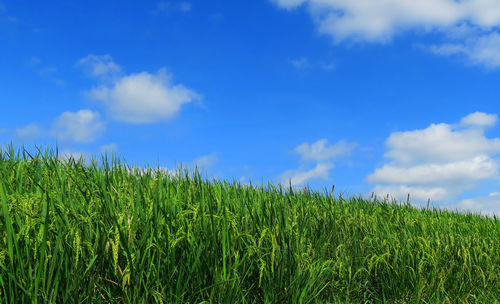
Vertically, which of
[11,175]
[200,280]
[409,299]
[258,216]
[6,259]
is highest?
[11,175]

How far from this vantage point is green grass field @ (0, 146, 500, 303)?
2957mm

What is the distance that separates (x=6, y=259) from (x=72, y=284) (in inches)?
19.3

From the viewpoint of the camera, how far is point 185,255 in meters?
3.50

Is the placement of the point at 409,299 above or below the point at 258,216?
below

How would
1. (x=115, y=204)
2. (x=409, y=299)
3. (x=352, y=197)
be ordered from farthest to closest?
(x=352, y=197)
(x=409, y=299)
(x=115, y=204)

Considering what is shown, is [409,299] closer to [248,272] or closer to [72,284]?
[248,272]

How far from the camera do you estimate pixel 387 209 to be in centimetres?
805

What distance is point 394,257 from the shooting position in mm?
4898

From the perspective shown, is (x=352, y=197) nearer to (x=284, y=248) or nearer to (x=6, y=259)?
(x=284, y=248)

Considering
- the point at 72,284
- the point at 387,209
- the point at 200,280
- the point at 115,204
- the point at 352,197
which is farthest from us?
the point at 352,197

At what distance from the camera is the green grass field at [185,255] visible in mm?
2957

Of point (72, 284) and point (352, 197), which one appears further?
point (352, 197)

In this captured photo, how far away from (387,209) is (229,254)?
17.7 ft

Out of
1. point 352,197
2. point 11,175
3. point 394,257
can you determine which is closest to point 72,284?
point 11,175
